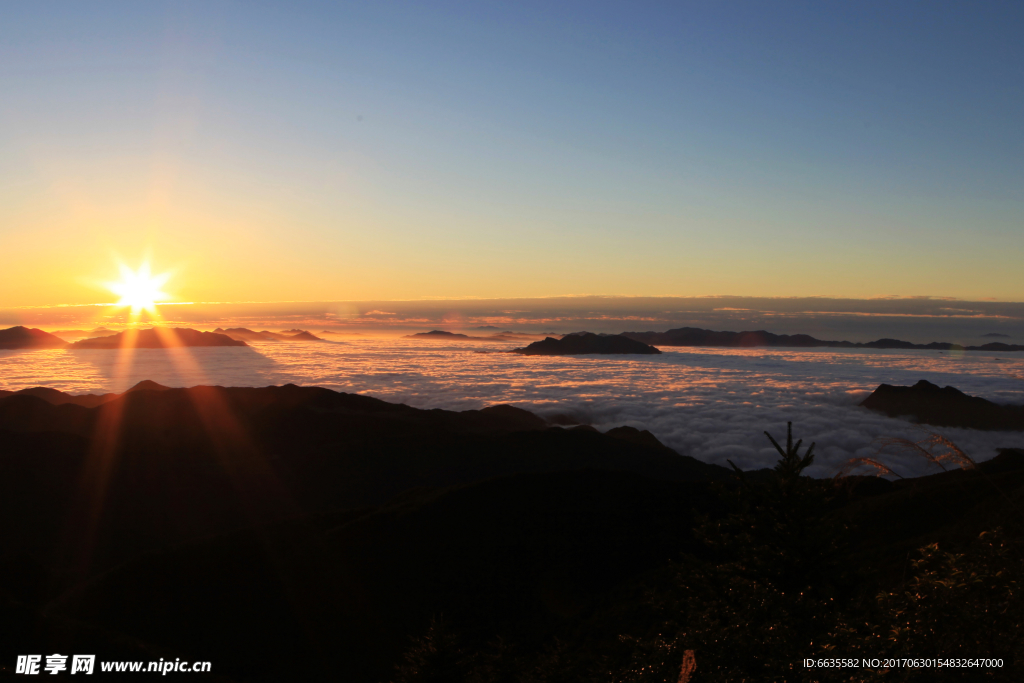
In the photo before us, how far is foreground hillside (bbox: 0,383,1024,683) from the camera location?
855 cm

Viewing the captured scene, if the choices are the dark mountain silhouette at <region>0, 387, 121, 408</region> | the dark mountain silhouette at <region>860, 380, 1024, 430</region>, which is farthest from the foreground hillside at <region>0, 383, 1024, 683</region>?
the dark mountain silhouette at <region>860, 380, 1024, 430</region>

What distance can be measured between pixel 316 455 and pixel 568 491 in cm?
3328

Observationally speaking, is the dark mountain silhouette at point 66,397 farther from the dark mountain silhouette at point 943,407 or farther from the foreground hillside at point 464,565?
the dark mountain silhouette at point 943,407

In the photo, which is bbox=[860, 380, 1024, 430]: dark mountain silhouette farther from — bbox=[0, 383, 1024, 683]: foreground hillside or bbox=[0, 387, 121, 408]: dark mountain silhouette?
bbox=[0, 387, 121, 408]: dark mountain silhouette

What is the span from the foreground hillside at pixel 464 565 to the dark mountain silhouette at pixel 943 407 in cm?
7883

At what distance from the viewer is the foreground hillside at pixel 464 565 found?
8.55 metres

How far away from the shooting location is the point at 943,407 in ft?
321

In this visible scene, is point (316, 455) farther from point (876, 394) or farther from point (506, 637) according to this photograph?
point (876, 394)

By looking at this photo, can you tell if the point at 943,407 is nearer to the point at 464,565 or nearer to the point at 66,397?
the point at 464,565

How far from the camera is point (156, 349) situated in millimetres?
183250

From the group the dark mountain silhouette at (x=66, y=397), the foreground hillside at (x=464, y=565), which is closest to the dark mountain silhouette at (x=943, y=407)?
the foreground hillside at (x=464, y=565)

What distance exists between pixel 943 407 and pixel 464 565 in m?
111

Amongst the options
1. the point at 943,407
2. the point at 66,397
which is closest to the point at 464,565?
the point at 66,397

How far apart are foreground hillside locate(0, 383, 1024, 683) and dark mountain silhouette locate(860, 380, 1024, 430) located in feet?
259
